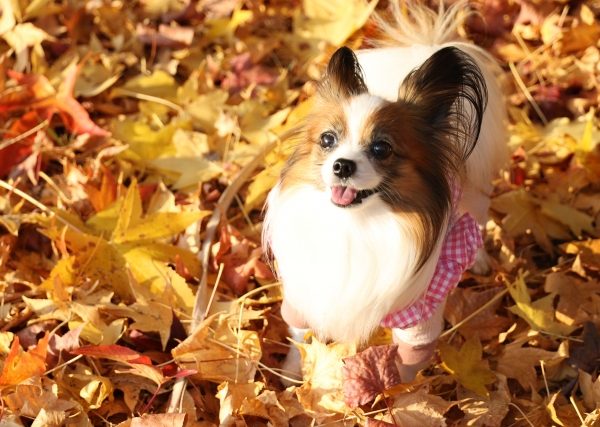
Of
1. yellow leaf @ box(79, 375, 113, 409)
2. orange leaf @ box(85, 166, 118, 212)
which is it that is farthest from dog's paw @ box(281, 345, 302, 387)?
orange leaf @ box(85, 166, 118, 212)

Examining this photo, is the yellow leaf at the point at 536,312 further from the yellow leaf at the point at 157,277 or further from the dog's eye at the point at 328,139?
the yellow leaf at the point at 157,277

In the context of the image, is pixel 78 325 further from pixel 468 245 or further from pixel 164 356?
pixel 468 245

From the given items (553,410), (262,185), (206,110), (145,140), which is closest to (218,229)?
(262,185)

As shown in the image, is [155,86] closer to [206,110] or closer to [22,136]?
[206,110]

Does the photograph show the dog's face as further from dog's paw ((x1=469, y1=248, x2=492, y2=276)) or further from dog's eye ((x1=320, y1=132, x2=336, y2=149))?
dog's paw ((x1=469, y1=248, x2=492, y2=276))

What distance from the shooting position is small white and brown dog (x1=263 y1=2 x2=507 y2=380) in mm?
1769

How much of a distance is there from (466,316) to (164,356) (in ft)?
3.08

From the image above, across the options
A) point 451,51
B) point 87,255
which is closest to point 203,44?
point 87,255

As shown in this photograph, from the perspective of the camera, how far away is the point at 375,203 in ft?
5.82

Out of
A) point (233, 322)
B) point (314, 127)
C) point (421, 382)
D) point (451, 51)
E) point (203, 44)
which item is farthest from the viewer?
point (203, 44)

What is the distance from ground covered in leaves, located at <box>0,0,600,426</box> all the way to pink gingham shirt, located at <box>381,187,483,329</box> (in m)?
0.10

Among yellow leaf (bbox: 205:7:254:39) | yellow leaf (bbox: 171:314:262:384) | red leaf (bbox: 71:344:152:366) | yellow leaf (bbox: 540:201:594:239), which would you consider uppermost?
yellow leaf (bbox: 205:7:254:39)

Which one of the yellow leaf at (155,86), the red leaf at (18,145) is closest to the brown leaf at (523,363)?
the yellow leaf at (155,86)

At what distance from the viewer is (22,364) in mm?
1984
